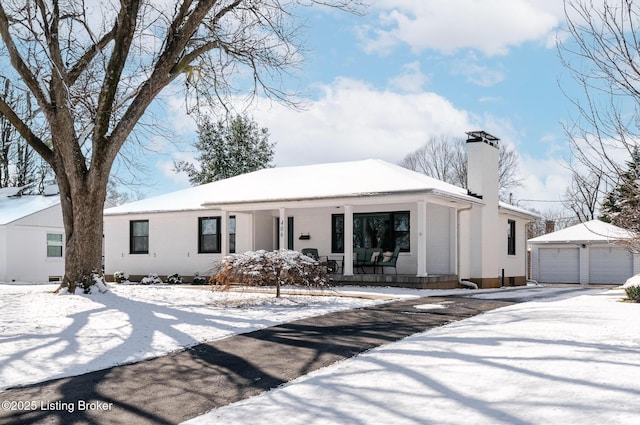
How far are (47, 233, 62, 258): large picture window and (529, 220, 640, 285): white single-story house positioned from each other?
899 inches

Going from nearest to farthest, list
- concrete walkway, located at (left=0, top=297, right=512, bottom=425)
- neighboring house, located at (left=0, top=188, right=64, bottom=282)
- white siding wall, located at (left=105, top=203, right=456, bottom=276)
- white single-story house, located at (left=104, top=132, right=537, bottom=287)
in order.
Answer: concrete walkway, located at (left=0, top=297, right=512, bottom=425), white single-story house, located at (left=104, top=132, right=537, bottom=287), white siding wall, located at (left=105, top=203, right=456, bottom=276), neighboring house, located at (left=0, top=188, right=64, bottom=282)

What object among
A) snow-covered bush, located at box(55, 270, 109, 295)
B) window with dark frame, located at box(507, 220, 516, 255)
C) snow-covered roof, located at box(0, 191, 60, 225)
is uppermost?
snow-covered roof, located at box(0, 191, 60, 225)

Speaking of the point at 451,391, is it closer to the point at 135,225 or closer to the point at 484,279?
the point at 484,279

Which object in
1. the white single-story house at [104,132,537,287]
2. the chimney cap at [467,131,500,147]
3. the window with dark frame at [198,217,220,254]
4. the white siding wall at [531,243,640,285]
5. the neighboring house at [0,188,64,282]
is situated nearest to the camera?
the white single-story house at [104,132,537,287]

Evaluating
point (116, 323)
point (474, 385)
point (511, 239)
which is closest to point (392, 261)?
point (511, 239)

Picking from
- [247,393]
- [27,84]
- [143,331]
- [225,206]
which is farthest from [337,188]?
[247,393]

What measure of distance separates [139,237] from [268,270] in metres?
12.6

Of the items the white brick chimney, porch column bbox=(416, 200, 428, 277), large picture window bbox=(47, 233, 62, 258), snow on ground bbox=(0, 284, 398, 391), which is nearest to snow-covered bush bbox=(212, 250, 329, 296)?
snow on ground bbox=(0, 284, 398, 391)

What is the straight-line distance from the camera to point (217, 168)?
1597 inches

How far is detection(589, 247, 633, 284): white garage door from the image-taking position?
28875 millimetres

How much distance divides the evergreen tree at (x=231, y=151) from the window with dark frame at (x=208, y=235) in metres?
18.4

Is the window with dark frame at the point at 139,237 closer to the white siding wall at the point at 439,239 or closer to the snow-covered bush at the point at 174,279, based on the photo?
the snow-covered bush at the point at 174,279

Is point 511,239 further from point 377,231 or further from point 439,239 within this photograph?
point 377,231

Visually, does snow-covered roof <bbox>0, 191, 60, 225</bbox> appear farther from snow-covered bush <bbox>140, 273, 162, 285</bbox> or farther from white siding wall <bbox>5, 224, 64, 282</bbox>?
snow-covered bush <bbox>140, 273, 162, 285</bbox>
